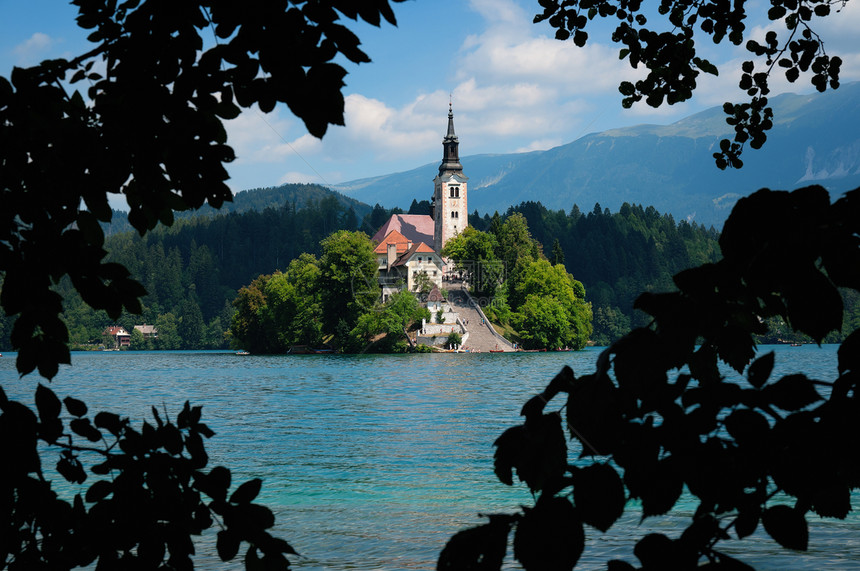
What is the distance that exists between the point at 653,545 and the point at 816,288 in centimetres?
59

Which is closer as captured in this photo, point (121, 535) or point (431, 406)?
point (121, 535)

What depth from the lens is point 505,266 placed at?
104m

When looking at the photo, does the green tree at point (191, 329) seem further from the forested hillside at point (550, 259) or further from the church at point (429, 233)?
the church at point (429, 233)

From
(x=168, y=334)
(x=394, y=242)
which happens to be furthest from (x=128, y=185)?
(x=168, y=334)

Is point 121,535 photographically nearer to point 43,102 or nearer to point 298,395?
point 43,102

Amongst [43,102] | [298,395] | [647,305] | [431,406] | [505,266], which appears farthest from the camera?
[505,266]

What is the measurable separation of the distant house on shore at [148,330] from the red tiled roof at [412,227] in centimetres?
5227

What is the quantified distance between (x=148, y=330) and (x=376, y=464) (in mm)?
150253

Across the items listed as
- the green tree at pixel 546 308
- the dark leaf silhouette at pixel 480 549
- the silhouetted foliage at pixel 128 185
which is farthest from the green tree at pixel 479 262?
the dark leaf silhouette at pixel 480 549

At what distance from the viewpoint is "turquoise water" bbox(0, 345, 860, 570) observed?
427 inches

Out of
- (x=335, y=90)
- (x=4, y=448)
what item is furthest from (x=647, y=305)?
(x=4, y=448)

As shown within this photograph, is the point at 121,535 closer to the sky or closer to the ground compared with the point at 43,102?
closer to the ground

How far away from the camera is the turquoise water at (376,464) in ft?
35.6

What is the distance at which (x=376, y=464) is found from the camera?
759 inches
